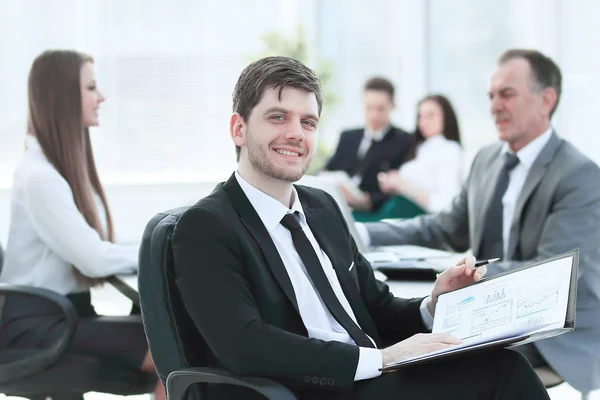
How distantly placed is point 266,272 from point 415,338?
356 millimetres

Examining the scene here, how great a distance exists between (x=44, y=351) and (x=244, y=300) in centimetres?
118

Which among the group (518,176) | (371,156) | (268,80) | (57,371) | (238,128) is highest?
(268,80)

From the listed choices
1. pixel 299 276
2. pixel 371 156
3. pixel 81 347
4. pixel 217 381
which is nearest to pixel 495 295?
pixel 299 276

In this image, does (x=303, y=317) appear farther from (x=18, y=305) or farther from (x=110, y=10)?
(x=110, y=10)

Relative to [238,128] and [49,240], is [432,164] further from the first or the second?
[238,128]

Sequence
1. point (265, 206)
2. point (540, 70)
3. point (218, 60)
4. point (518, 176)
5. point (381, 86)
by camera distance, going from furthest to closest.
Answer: point (218, 60) → point (381, 86) → point (540, 70) → point (518, 176) → point (265, 206)

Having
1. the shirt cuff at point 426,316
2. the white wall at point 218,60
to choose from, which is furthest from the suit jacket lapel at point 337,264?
the white wall at point 218,60

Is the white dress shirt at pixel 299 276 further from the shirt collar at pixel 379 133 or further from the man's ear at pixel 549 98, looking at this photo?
the shirt collar at pixel 379 133

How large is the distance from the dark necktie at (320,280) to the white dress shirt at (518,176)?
121cm

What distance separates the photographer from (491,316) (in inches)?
72.0

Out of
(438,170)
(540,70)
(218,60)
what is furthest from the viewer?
(218,60)

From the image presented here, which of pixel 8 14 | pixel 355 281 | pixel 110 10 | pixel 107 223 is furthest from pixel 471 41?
pixel 355 281

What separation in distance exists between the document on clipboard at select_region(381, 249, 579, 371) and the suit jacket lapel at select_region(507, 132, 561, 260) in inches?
35.9

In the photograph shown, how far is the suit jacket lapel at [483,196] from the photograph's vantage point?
3.08 meters
